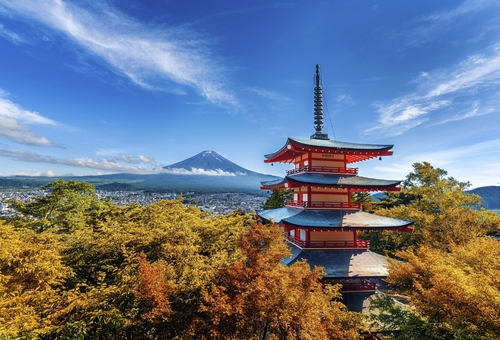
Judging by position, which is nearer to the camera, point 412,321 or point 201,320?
point 201,320

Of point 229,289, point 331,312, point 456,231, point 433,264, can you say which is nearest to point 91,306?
point 229,289

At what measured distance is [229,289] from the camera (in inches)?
315

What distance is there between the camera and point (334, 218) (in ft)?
49.5

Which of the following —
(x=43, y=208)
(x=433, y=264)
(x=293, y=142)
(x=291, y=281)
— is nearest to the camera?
(x=291, y=281)

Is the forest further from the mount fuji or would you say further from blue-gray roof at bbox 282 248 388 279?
the mount fuji

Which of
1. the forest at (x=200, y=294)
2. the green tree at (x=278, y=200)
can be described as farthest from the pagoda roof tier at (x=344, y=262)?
the green tree at (x=278, y=200)

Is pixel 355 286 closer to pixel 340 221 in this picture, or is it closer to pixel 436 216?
pixel 340 221

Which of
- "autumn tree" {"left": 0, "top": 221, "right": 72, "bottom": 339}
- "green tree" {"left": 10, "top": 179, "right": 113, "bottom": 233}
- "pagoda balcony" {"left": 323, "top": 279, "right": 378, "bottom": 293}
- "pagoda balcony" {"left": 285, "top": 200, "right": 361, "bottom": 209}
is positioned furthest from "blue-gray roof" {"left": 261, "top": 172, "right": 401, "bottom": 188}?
"green tree" {"left": 10, "top": 179, "right": 113, "bottom": 233}

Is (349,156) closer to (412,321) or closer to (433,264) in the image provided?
(433,264)

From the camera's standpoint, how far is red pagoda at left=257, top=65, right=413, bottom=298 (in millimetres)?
13991

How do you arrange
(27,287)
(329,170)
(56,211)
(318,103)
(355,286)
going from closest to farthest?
(27,287) < (355,286) < (329,170) < (318,103) < (56,211)

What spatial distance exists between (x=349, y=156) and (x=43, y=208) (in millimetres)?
27144

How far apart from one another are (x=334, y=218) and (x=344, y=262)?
2.52 metres

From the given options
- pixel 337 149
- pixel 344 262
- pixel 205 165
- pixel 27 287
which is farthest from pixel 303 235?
pixel 205 165
